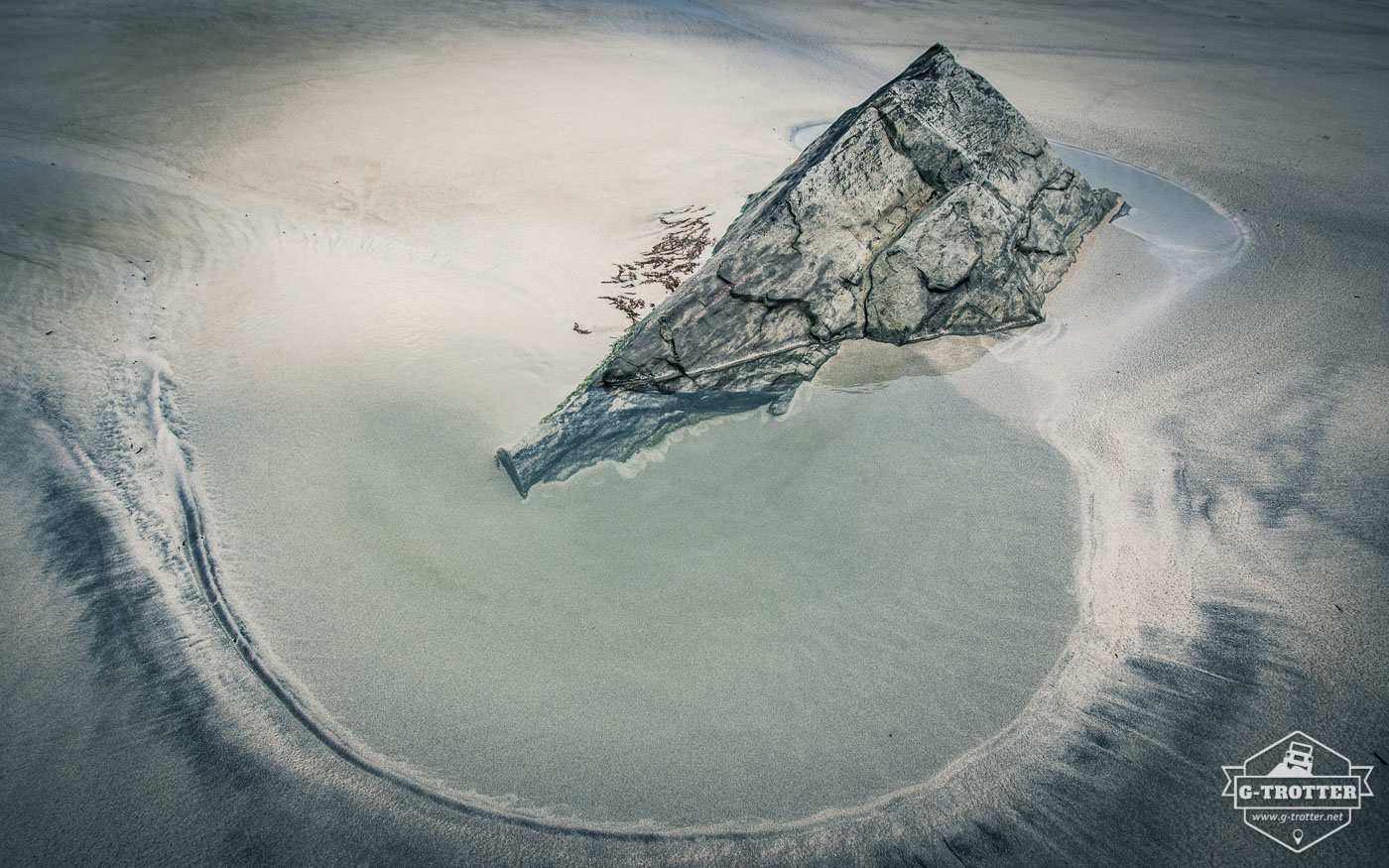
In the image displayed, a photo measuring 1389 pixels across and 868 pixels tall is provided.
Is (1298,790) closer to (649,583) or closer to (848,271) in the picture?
(649,583)

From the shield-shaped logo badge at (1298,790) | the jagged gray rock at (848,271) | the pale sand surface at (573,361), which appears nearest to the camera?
the shield-shaped logo badge at (1298,790)

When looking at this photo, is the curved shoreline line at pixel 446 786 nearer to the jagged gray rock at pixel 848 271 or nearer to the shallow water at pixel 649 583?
the shallow water at pixel 649 583

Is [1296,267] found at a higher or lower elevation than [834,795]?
higher

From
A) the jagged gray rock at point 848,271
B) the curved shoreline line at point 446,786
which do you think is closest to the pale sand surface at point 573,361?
the curved shoreline line at point 446,786

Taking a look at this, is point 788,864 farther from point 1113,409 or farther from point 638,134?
point 638,134

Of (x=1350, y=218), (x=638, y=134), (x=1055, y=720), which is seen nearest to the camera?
(x=1055, y=720)

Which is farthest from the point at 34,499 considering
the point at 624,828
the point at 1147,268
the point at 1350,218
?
the point at 1350,218
